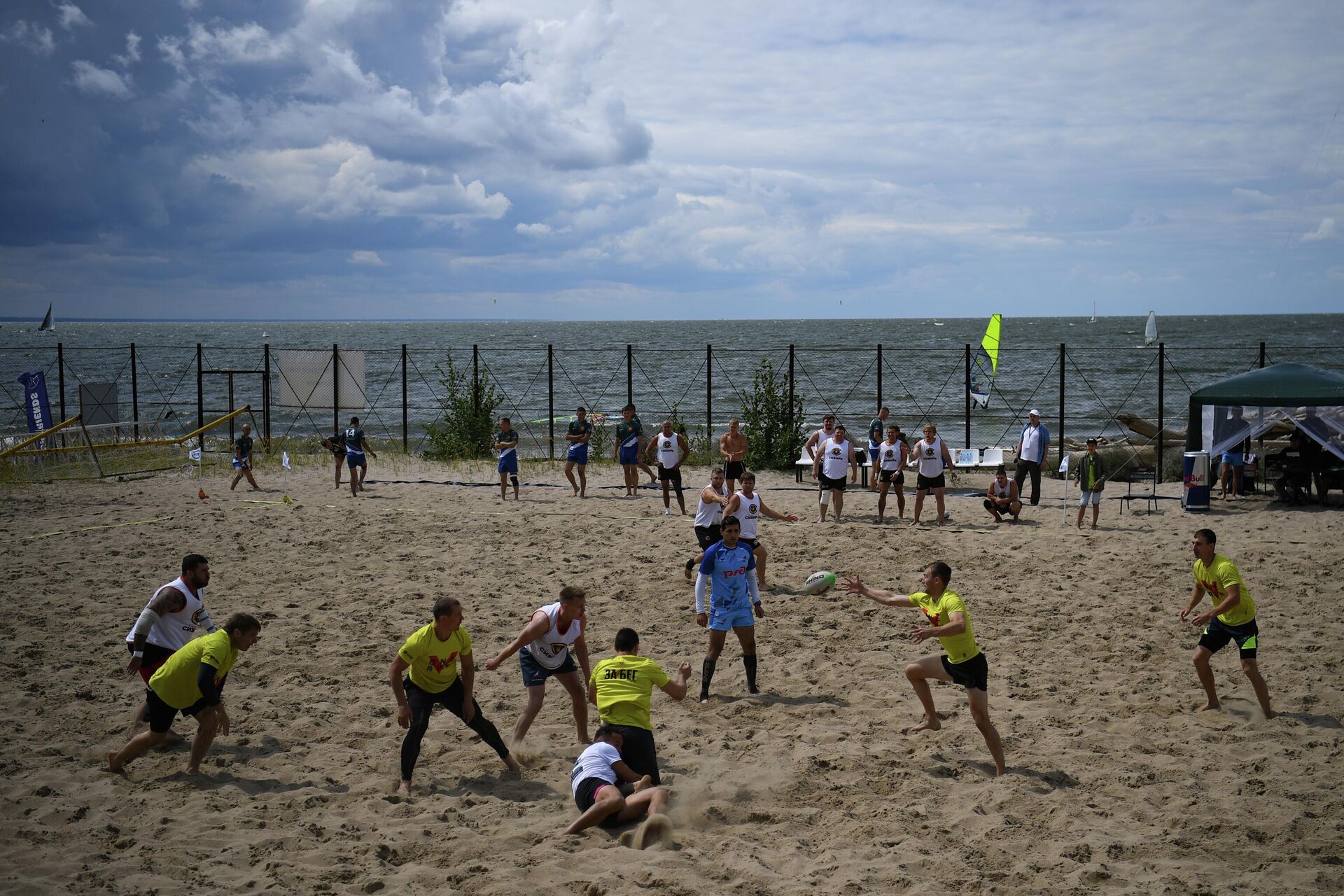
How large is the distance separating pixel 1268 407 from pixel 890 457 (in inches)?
258

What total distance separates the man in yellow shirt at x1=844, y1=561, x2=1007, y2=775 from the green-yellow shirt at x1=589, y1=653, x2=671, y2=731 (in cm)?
153

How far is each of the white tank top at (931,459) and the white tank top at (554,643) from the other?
31.4ft

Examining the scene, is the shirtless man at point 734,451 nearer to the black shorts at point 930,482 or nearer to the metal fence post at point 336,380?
the black shorts at point 930,482

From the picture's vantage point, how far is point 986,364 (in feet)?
79.4

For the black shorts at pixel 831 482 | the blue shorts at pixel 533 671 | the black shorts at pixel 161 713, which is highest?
the black shorts at pixel 831 482

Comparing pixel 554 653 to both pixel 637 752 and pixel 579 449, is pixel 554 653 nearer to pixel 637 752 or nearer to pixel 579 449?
pixel 637 752

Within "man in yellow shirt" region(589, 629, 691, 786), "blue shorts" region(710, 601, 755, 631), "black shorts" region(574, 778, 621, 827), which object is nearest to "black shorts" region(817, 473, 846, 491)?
"blue shorts" region(710, 601, 755, 631)

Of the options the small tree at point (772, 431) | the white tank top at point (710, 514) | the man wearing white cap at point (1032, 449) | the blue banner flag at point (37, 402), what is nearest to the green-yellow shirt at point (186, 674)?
the white tank top at point (710, 514)

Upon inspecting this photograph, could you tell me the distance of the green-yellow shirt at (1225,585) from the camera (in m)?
7.70

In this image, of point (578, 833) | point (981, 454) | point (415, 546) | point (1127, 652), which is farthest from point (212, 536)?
point (981, 454)

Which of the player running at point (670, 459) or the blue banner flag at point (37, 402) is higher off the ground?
the blue banner flag at point (37, 402)

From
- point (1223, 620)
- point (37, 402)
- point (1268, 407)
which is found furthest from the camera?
point (37, 402)

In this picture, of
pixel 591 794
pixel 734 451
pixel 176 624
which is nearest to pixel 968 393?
pixel 734 451

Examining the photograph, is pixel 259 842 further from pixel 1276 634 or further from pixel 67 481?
pixel 67 481
